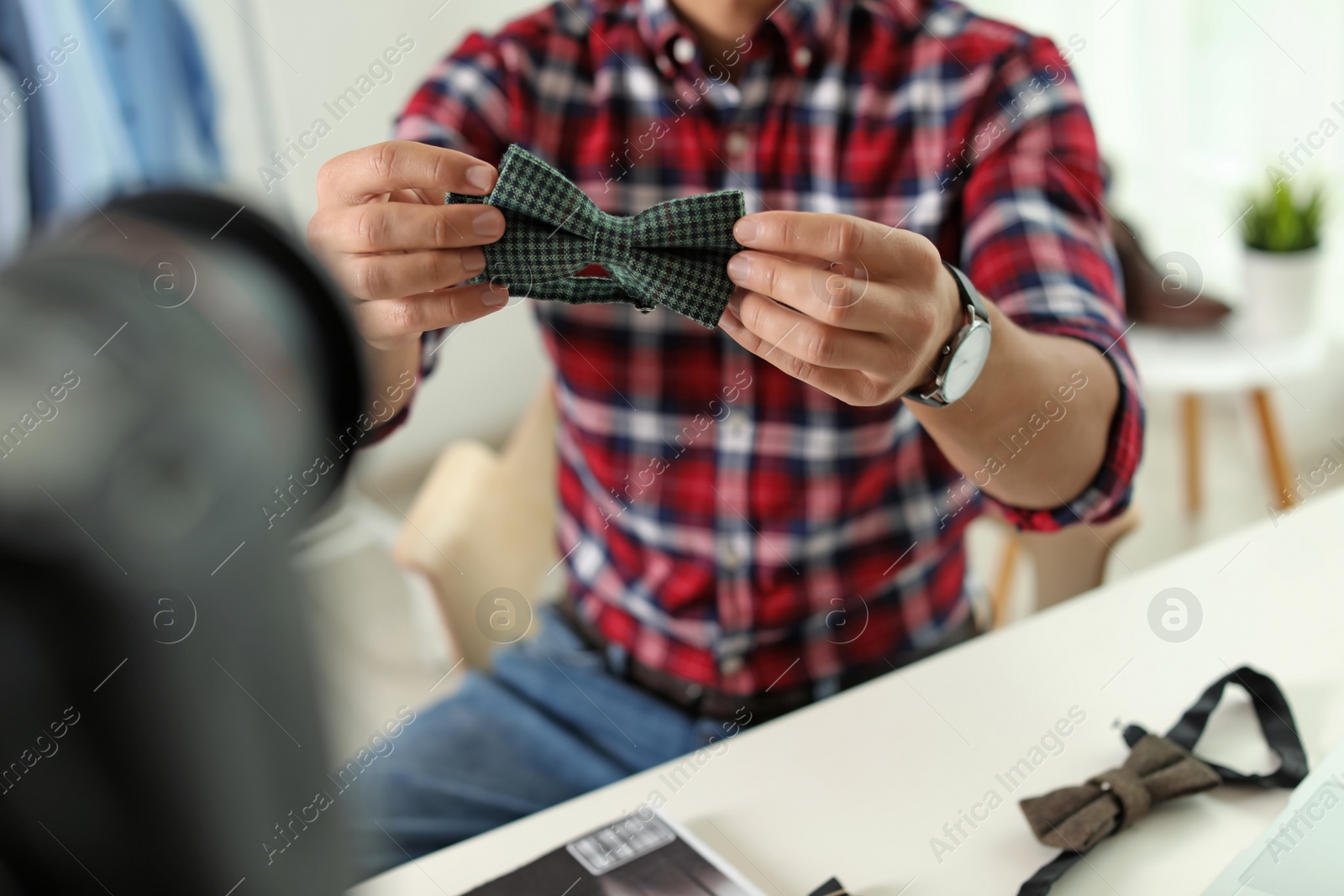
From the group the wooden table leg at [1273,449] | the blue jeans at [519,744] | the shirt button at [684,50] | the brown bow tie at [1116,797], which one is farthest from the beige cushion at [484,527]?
the wooden table leg at [1273,449]

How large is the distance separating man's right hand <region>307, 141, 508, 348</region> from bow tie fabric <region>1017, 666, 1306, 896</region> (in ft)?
1.49

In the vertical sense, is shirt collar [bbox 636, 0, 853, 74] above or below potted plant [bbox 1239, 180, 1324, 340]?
above

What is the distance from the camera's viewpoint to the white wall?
6.52ft

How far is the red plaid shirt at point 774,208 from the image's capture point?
929 mm

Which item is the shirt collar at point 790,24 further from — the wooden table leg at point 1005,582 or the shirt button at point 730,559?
the wooden table leg at point 1005,582

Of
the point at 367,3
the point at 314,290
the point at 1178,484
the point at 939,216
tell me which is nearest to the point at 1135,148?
the point at 1178,484

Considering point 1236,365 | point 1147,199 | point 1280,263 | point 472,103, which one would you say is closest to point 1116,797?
point 472,103

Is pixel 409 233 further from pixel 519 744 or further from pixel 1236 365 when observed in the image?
pixel 1236 365

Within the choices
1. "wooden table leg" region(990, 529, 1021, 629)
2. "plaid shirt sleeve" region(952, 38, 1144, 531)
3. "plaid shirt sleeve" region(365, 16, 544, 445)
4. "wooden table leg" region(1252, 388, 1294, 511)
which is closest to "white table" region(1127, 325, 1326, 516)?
"wooden table leg" region(1252, 388, 1294, 511)

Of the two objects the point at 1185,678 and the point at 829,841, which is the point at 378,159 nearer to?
the point at 829,841

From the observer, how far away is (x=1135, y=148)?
2.72 meters

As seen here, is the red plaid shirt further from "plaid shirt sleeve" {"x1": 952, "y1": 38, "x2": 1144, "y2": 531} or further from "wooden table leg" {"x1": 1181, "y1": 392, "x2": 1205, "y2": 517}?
"wooden table leg" {"x1": 1181, "y1": 392, "x2": 1205, "y2": 517}

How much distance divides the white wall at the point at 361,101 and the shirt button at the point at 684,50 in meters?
1.02

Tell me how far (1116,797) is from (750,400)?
0.45 m
